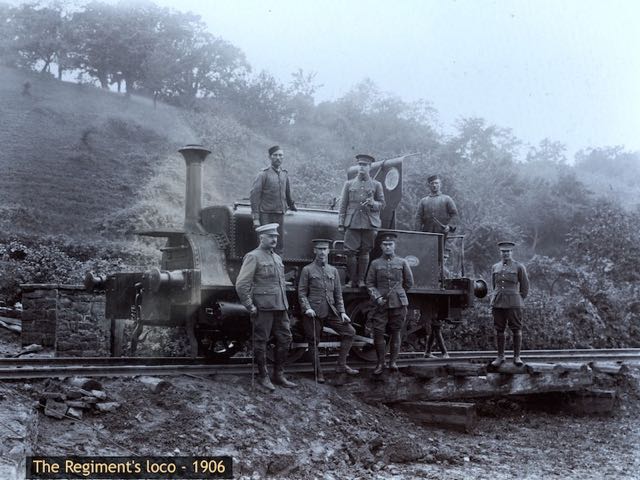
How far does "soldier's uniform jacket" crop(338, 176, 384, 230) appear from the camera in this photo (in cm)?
859

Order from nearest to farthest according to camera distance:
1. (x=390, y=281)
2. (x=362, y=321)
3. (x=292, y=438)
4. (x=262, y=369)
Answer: (x=292, y=438) → (x=262, y=369) → (x=390, y=281) → (x=362, y=321)

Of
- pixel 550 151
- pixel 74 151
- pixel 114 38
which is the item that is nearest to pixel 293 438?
pixel 74 151

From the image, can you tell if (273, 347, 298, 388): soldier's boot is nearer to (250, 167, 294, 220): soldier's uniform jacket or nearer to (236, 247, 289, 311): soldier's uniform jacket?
(236, 247, 289, 311): soldier's uniform jacket

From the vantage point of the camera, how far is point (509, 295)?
8875mm

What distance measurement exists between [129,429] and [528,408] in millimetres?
6367

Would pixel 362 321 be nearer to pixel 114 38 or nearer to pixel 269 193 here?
pixel 269 193

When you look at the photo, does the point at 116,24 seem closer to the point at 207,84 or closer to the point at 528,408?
the point at 207,84

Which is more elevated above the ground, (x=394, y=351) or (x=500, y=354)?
(x=394, y=351)

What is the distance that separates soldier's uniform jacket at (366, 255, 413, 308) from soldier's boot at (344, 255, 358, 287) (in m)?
0.55

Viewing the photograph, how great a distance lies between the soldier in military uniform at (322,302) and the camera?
754 cm

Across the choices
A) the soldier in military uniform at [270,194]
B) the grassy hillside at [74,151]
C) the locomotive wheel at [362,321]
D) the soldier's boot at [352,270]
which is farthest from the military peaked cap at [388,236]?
the grassy hillside at [74,151]

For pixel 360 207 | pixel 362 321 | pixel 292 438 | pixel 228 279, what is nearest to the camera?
pixel 292 438

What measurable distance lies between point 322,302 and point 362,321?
1.60m

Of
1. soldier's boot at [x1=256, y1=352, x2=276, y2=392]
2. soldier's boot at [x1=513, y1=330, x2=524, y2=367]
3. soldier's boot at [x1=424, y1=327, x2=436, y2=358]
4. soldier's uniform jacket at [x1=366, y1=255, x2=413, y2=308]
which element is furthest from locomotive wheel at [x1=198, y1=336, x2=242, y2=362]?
soldier's boot at [x1=513, y1=330, x2=524, y2=367]
